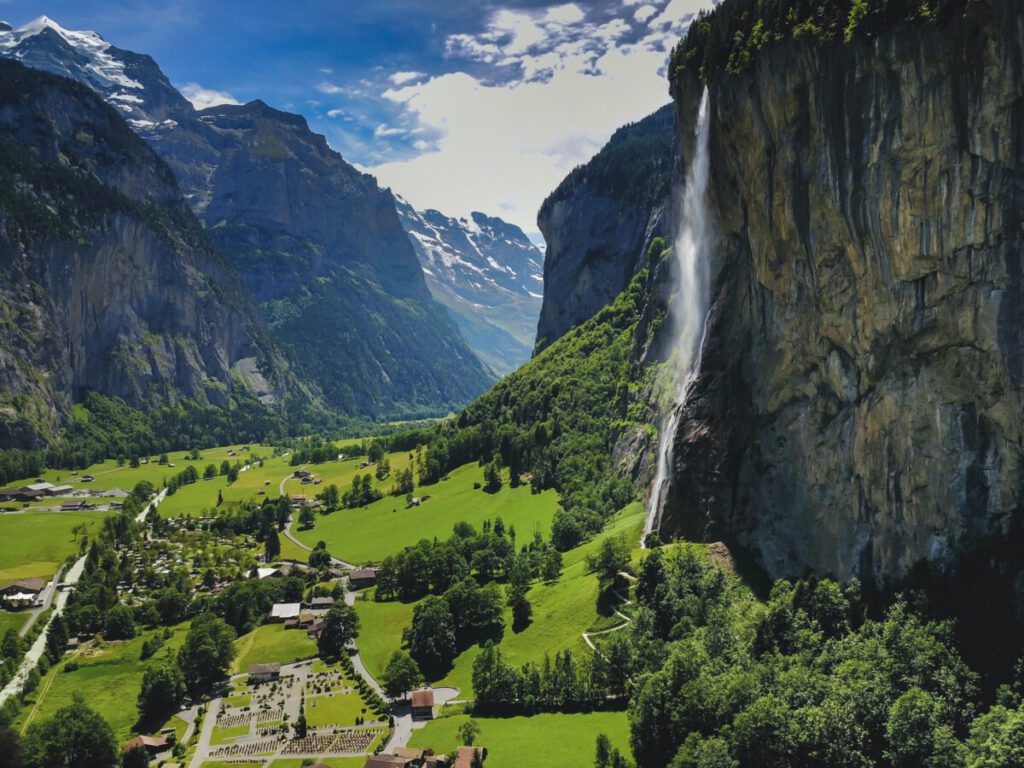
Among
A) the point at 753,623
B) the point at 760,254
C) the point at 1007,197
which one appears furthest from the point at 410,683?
the point at 1007,197

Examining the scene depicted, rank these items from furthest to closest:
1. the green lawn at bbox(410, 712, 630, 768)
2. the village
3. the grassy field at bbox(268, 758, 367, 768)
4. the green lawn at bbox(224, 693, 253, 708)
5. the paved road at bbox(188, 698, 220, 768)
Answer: the green lawn at bbox(224, 693, 253, 708), the village, the paved road at bbox(188, 698, 220, 768), the grassy field at bbox(268, 758, 367, 768), the green lawn at bbox(410, 712, 630, 768)

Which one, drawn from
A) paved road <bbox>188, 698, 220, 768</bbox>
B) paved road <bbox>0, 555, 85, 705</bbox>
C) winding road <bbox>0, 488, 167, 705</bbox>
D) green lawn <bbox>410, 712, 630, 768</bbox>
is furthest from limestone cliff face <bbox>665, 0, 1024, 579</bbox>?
winding road <bbox>0, 488, 167, 705</bbox>

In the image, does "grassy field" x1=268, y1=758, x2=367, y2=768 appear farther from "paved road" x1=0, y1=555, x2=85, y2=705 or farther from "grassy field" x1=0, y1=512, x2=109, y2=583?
"grassy field" x1=0, y1=512, x2=109, y2=583

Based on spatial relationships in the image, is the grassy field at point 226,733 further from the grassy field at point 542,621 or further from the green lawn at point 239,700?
the grassy field at point 542,621

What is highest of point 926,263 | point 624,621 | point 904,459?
point 926,263

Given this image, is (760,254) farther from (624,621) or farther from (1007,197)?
(624,621)
